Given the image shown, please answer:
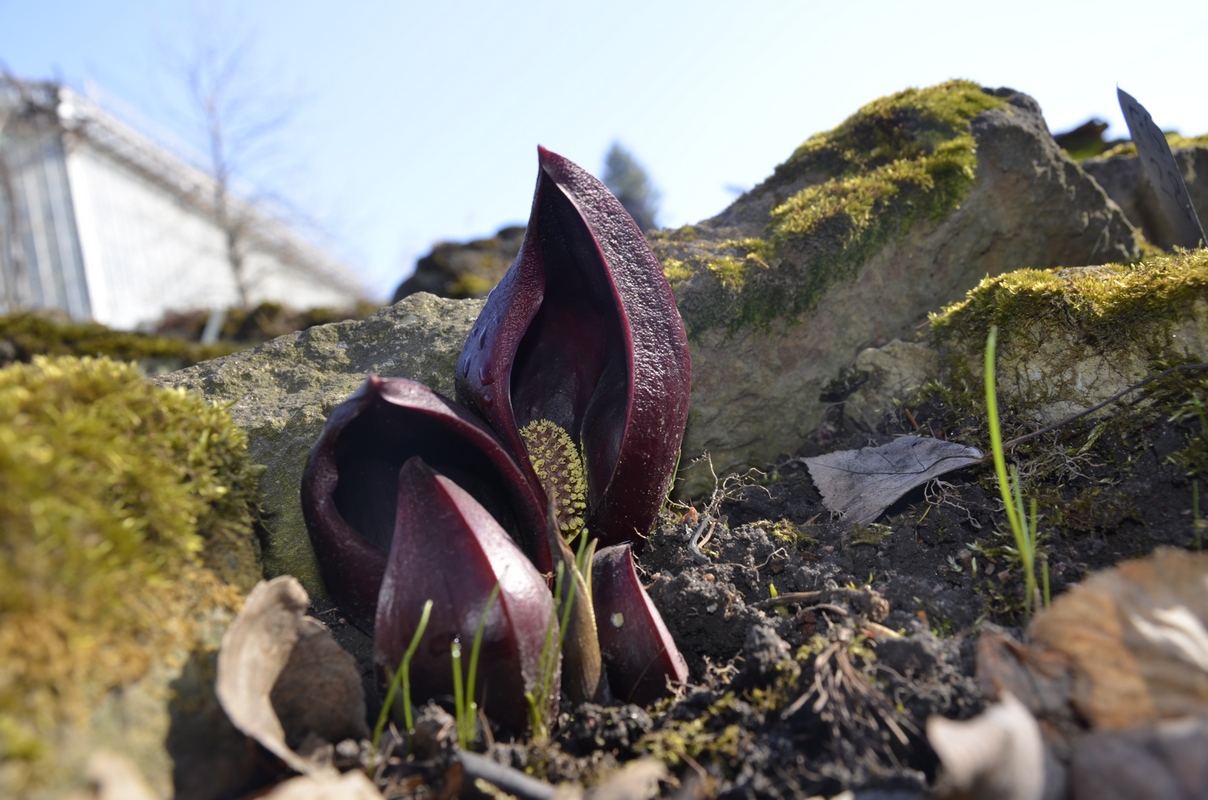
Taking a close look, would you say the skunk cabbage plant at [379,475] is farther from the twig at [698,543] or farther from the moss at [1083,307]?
the moss at [1083,307]

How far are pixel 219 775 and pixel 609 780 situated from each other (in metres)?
0.72

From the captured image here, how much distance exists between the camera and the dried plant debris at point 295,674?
4.62 feet

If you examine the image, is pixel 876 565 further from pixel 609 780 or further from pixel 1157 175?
pixel 1157 175

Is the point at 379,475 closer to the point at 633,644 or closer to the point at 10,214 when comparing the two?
the point at 633,644

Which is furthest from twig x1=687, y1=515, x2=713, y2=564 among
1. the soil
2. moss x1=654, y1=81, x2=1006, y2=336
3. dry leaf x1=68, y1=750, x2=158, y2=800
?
dry leaf x1=68, y1=750, x2=158, y2=800

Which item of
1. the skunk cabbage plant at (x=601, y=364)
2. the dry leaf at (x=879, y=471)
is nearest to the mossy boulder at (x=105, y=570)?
the skunk cabbage plant at (x=601, y=364)

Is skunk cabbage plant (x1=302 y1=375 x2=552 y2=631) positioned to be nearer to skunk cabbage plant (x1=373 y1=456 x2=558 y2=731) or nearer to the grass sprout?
skunk cabbage plant (x1=373 y1=456 x2=558 y2=731)

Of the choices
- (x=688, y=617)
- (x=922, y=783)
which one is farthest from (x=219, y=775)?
(x=922, y=783)

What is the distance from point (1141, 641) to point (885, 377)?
1.70m

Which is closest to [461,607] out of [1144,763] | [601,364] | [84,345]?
[601,364]

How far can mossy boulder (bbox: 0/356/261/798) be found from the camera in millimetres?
1058

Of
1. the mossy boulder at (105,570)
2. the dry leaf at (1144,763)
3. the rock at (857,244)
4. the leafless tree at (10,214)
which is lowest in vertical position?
the dry leaf at (1144,763)

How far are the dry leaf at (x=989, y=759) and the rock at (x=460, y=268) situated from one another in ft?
25.2

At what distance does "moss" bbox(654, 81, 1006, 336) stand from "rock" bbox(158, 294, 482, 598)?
999mm
